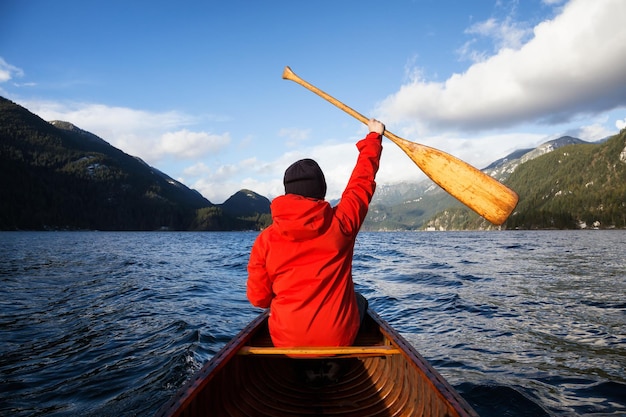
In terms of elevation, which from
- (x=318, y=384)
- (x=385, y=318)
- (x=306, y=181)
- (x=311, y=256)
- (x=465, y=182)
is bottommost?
(x=385, y=318)

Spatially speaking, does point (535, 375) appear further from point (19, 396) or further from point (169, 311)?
point (169, 311)

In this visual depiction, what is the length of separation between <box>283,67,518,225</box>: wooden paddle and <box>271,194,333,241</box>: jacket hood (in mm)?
3733

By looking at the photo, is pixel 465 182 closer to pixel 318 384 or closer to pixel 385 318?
pixel 318 384

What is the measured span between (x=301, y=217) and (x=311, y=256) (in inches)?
19.5

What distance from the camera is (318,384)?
17.3 feet

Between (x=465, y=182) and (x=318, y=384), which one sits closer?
(x=318, y=384)

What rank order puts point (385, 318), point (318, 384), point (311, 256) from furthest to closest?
point (385, 318) < point (318, 384) < point (311, 256)

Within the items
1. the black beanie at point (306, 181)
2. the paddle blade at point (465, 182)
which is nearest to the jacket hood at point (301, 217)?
the black beanie at point (306, 181)

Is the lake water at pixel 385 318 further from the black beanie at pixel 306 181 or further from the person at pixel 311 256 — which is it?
the black beanie at pixel 306 181

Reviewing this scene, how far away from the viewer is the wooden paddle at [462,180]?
6609 millimetres

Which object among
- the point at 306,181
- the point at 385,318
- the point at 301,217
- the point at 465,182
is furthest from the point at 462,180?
the point at 385,318

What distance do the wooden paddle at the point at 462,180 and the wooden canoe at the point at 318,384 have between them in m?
2.85

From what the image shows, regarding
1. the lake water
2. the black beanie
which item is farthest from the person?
the lake water

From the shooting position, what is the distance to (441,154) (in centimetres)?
750
